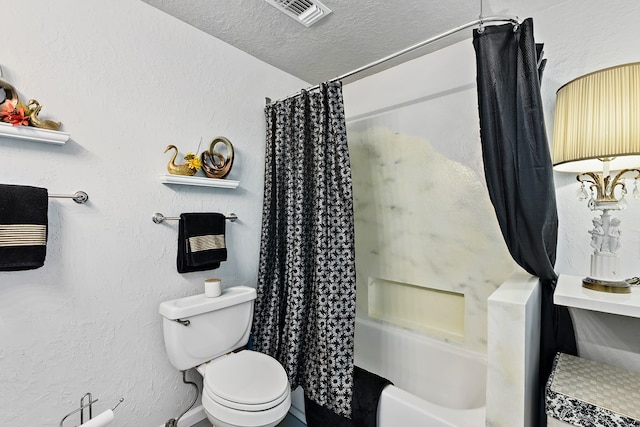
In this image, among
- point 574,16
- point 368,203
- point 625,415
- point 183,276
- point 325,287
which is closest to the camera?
point 625,415

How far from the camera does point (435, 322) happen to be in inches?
76.7

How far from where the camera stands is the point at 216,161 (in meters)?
1.88

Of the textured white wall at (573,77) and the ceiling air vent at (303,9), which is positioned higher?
the ceiling air vent at (303,9)

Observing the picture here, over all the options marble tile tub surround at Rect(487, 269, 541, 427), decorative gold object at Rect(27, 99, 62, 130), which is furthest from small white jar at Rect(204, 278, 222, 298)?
marble tile tub surround at Rect(487, 269, 541, 427)

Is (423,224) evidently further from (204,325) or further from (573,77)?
(204,325)

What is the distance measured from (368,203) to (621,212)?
4.42 feet

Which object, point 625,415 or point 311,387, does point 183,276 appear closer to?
point 311,387

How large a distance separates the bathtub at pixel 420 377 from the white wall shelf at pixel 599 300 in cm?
57

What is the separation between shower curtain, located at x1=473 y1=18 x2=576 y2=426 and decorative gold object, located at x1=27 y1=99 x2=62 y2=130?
1779mm

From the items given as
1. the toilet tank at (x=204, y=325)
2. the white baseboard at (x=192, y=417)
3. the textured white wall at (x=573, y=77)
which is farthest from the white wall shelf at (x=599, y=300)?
the white baseboard at (x=192, y=417)

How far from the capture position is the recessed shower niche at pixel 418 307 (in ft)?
6.11

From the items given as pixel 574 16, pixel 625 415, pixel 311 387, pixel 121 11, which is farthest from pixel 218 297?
pixel 574 16

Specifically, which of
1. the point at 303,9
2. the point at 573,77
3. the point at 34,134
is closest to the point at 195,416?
the point at 34,134

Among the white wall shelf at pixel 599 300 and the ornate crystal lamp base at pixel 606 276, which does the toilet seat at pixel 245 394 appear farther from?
the ornate crystal lamp base at pixel 606 276
